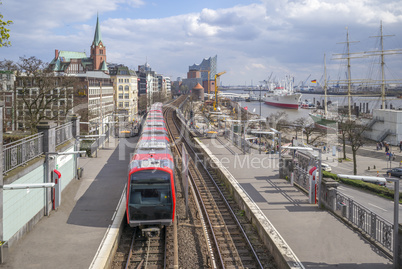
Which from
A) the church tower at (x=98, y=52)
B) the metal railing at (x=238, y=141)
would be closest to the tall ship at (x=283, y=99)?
the church tower at (x=98, y=52)

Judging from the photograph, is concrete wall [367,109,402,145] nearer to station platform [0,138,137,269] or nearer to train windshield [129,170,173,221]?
station platform [0,138,137,269]

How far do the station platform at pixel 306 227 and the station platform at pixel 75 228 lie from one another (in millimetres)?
6143

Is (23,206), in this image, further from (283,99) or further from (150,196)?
(283,99)

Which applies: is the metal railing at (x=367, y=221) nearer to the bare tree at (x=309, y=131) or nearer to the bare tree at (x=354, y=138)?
the bare tree at (x=354, y=138)

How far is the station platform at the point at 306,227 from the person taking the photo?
33.2ft

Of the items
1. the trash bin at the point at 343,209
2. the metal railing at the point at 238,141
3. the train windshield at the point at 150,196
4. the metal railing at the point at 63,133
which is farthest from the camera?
the metal railing at the point at 238,141

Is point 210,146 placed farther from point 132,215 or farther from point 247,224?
point 132,215

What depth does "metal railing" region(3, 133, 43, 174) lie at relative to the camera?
38.7 feet

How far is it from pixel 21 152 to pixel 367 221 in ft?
41.1

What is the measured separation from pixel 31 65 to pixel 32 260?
21286 mm

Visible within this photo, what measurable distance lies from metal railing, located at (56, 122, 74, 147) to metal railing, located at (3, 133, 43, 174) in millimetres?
2951

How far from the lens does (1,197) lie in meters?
10.4

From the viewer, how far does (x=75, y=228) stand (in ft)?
41.2

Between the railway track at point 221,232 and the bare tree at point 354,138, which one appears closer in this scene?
the railway track at point 221,232
